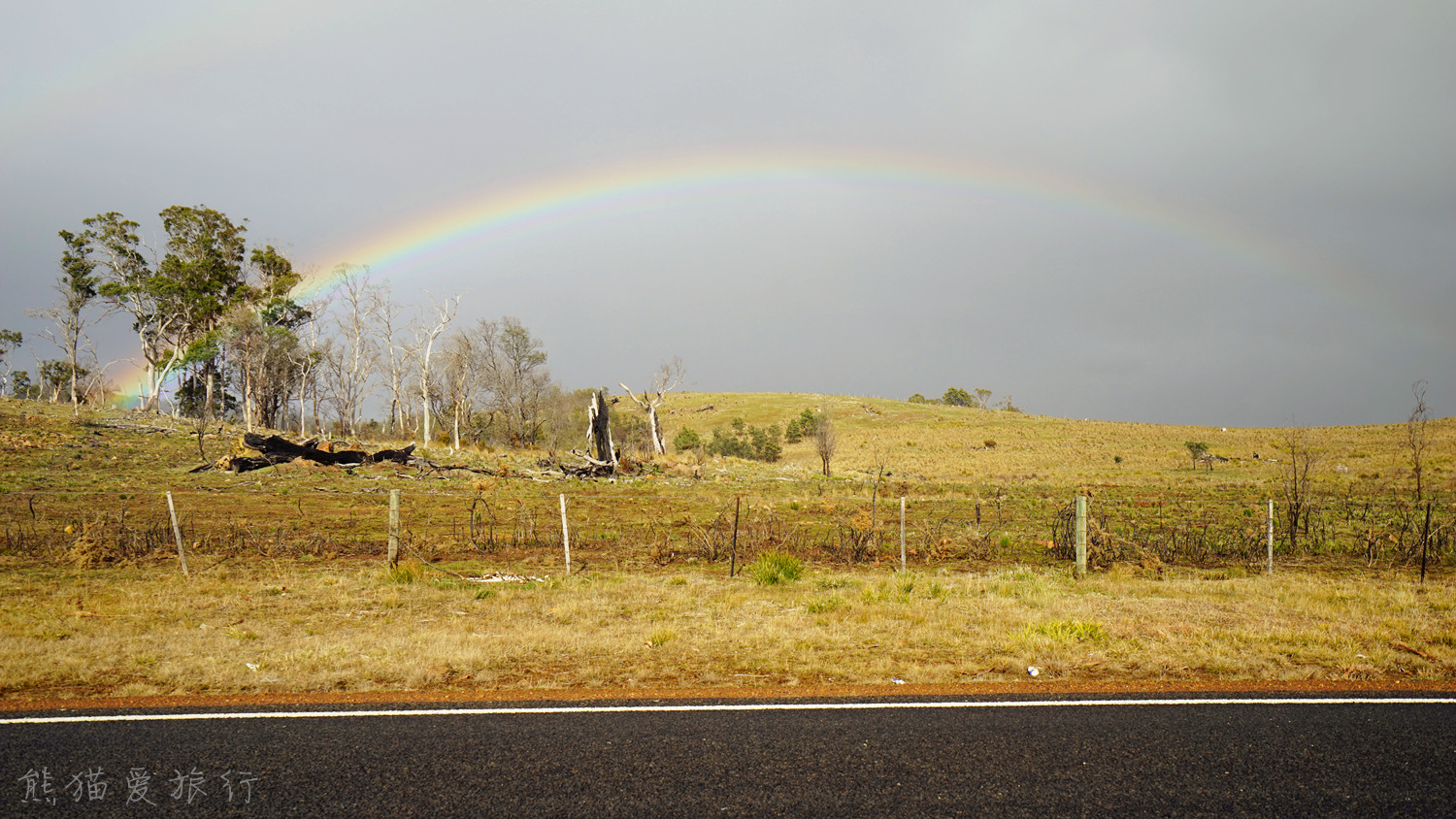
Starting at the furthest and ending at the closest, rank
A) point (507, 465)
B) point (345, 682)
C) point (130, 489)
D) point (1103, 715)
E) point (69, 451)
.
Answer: point (507, 465) → point (69, 451) → point (130, 489) → point (345, 682) → point (1103, 715)

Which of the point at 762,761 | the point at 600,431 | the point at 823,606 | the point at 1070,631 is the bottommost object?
the point at 823,606

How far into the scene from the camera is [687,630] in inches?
439

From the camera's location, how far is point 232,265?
217 feet

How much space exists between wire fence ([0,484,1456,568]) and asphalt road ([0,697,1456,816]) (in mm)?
9280

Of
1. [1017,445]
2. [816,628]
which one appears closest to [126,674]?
[816,628]

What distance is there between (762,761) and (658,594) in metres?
8.15

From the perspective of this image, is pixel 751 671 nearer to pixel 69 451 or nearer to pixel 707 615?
pixel 707 615

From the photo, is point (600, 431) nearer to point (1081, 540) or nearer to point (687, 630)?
point (1081, 540)

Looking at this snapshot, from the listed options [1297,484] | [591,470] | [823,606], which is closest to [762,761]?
[823,606]

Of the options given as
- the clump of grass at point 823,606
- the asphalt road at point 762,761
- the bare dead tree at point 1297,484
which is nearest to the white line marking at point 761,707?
the asphalt road at point 762,761

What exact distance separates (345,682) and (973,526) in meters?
18.5

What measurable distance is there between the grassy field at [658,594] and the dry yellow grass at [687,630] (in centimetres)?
6

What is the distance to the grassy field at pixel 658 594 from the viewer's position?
8984 mm

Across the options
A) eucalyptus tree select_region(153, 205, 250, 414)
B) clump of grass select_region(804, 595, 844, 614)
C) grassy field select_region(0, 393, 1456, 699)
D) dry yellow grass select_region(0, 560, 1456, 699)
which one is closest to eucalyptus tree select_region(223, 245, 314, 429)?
eucalyptus tree select_region(153, 205, 250, 414)
